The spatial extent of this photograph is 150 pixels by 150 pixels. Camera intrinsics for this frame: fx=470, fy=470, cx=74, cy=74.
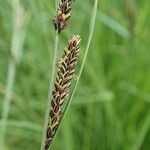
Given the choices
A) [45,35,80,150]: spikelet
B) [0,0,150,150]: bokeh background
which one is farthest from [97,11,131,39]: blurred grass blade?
[45,35,80,150]: spikelet

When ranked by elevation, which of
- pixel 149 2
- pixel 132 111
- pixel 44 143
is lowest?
pixel 44 143

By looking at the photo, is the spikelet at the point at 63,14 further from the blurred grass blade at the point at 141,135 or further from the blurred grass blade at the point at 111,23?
the blurred grass blade at the point at 141,135

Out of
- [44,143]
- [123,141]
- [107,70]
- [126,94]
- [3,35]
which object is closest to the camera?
[44,143]

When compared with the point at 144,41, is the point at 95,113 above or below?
below

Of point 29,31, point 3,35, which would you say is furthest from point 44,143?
point 29,31

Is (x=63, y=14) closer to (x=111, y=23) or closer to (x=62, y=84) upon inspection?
(x=62, y=84)

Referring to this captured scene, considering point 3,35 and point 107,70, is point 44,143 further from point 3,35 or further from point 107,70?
point 107,70

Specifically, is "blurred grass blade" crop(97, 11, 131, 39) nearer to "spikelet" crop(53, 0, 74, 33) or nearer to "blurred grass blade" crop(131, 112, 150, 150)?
"blurred grass blade" crop(131, 112, 150, 150)
